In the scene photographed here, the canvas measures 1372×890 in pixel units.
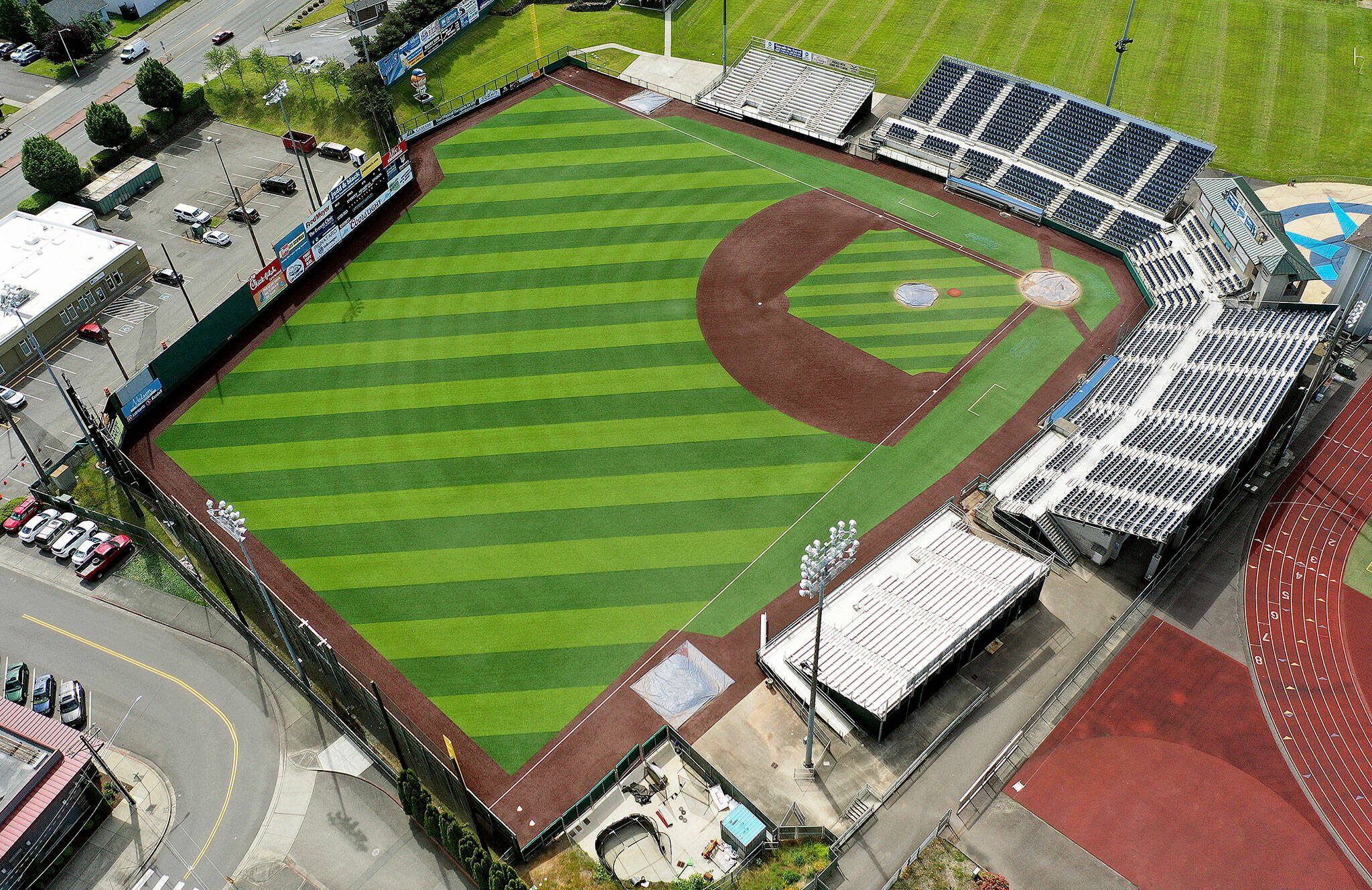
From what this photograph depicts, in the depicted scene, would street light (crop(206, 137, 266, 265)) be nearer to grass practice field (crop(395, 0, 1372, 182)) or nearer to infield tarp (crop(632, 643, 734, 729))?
grass practice field (crop(395, 0, 1372, 182))

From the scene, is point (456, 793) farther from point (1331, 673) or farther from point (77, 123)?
point (77, 123)

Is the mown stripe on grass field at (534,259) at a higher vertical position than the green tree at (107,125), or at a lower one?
lower

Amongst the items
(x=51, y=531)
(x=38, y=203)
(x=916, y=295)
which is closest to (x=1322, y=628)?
(x=916, y=295)

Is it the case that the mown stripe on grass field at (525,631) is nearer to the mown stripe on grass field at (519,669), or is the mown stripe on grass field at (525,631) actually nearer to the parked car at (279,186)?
the mown stripe on grass field at (519,669)

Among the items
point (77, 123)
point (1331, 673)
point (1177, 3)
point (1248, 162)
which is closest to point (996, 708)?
point (1331, 673)

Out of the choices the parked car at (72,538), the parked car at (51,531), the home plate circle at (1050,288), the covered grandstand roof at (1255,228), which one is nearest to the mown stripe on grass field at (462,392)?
the parked car at (72,538)

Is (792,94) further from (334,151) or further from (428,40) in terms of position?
(334,151)
